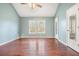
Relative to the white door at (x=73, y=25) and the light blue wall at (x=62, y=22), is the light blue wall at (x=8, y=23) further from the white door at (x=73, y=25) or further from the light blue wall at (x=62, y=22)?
the white door at (x=73, y=25)

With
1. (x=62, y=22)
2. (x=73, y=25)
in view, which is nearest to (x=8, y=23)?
(x=62, y=22)

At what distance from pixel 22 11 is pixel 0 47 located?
3.68 ft

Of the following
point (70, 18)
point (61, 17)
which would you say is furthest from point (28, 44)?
point (70, 18)

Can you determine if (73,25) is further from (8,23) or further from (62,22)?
(8,23)

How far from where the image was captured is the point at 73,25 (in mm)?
3768

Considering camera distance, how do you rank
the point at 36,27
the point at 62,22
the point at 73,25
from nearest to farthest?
the point at 36,27 < the point at 73,25 < the point at 62,22

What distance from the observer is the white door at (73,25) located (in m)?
3.68

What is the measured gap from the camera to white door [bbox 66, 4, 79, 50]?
3.68m

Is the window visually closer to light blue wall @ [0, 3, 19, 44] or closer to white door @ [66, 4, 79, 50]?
white door @ [66, 4, 79, 50]

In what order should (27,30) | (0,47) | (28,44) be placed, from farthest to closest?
(28,44) < (0,47) < (27,30)

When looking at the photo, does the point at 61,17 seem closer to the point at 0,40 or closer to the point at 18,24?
the point at 18,24

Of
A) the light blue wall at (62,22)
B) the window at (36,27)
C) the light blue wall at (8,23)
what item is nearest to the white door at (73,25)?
the light blue wall at (62,22)

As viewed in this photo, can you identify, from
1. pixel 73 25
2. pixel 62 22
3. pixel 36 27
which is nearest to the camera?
pixel 36 27

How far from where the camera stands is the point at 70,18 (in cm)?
386
